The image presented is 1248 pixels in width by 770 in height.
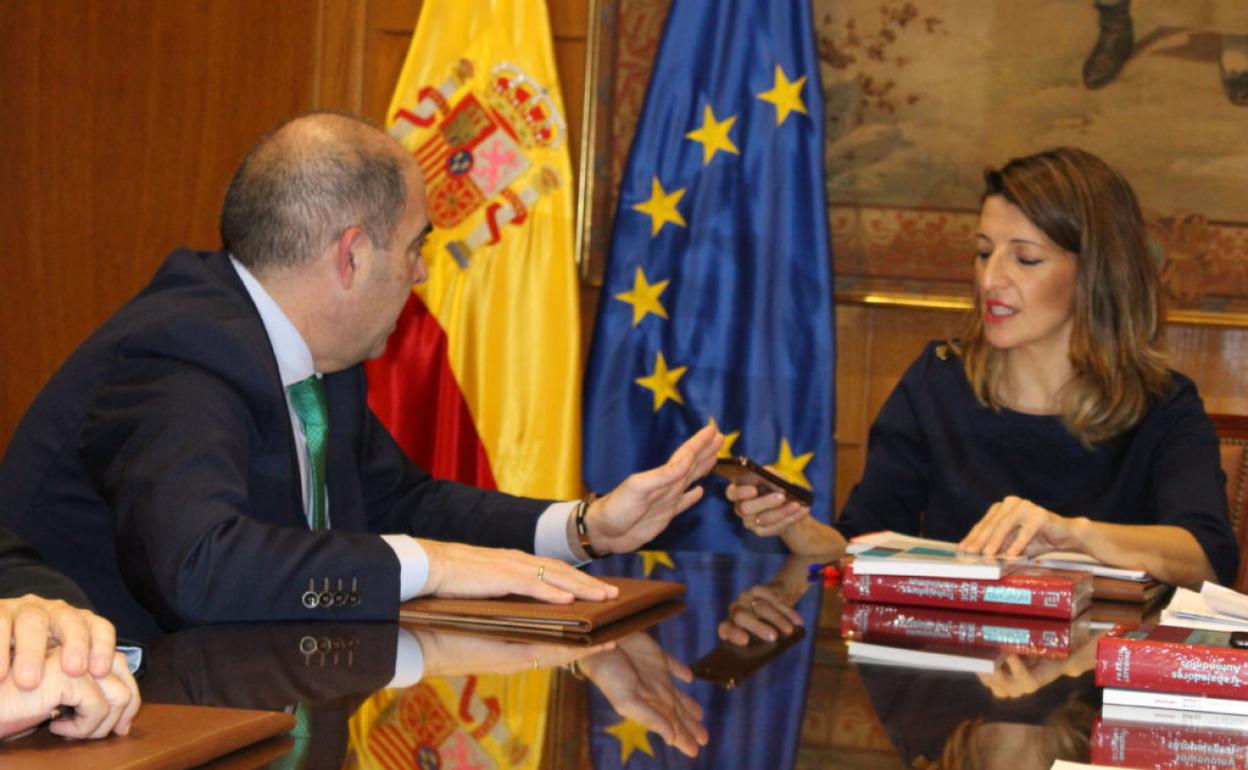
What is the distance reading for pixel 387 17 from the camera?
4.89 meters

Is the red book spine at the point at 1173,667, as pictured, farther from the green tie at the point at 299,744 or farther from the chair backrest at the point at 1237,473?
the chair backrest at the point at 1237,473

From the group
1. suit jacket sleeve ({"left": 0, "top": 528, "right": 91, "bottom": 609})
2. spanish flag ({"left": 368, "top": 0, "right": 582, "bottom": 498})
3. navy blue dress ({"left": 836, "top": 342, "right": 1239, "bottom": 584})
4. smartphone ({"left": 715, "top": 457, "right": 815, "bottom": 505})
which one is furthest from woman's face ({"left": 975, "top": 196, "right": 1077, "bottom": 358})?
suit jacket sleeve ({"left": 0, "top": 528, "right": 91, "bottom": 609})

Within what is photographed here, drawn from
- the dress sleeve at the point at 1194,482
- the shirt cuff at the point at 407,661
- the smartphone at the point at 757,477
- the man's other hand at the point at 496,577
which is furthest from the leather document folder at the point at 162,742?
the dress sleeve at the point at 1194,482

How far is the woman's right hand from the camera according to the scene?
2594mm

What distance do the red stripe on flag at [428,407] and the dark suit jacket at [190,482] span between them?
1850 millimetres

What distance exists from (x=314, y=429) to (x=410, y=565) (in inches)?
23.0

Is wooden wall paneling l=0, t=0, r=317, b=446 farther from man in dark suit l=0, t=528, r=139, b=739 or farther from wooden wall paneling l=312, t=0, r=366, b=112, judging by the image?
man in dark suit l=0, t=528, r=139, b=739

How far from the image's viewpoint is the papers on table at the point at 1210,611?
196cm

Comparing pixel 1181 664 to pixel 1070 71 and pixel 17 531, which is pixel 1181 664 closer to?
pixel 17 531

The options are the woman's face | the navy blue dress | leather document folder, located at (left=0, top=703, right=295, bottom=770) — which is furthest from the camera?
the woman's face

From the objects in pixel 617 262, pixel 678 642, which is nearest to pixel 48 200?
pixel 617 262

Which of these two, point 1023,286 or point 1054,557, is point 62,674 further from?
point 1023,286

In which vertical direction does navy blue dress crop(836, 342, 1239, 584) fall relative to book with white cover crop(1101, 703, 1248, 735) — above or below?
below

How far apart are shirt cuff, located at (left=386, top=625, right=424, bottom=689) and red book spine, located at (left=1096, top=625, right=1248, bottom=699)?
67cm
